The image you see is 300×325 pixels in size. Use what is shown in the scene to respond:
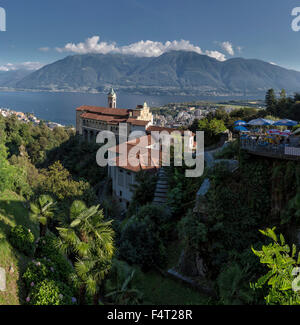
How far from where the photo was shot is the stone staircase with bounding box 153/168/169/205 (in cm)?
1512

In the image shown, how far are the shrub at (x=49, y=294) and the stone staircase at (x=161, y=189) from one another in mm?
7503

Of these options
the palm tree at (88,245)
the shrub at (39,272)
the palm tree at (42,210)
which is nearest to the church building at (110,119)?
the palm tree at (42,210)

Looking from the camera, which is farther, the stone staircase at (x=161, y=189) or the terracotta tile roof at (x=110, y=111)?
the terracotta tile roof at (x=110, y=111)

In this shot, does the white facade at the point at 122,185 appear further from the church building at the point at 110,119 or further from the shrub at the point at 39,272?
the church building at the point at 110,119

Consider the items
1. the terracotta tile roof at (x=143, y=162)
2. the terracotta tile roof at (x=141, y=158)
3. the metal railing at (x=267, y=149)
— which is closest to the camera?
the metal railing at (x=267, y=149)

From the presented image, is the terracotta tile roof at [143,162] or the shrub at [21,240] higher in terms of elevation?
the terracotta tile roof at [143,162]

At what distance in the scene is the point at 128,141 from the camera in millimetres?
31516

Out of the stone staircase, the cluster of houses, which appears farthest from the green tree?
the cluster of houses

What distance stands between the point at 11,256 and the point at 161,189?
875 cm

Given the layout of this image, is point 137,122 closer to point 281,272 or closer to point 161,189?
point 161,189

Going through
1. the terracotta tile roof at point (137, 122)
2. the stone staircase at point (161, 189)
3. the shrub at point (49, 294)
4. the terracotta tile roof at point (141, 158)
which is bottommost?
the shrub at point (49, 294)

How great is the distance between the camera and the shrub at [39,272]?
8.65 metres

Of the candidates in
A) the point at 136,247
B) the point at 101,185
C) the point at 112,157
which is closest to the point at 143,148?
the point at 112,157
